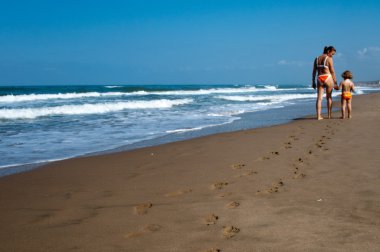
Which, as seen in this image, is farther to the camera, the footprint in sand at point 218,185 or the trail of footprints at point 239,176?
the footprint in sand at point 218,185

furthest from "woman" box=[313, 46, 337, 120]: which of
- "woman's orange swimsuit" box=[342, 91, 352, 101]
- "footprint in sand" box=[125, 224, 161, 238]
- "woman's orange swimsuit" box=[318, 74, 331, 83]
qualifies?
"footprint in sand" box=[125, 224, 161, 238]

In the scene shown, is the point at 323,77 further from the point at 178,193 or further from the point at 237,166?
the point at 178,193

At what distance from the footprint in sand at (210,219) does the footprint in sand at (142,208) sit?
54 cm

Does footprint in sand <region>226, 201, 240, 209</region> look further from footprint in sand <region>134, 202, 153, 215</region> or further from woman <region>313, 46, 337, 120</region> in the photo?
woman <region>313, 46, 337, 120</region>

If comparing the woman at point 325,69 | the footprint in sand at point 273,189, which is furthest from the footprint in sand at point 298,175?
the woman at point 325,69

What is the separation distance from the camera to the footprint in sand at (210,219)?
9.41 feet

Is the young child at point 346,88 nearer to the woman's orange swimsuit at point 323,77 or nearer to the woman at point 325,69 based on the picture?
the woman at point 325,69

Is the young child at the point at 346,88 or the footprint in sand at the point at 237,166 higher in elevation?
the young child at the point at 346,88

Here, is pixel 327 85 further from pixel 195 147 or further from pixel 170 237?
pixel 170 237

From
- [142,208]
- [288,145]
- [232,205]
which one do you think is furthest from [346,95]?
[142,208]

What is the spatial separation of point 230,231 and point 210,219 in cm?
30

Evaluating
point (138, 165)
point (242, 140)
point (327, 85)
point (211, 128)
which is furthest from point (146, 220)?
point (327, 85)

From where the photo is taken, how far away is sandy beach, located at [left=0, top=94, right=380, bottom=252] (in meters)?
2.54

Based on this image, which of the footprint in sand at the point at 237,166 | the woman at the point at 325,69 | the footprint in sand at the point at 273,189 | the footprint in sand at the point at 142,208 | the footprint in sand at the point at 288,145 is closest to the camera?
the footprint in sand at the point at 142,208
